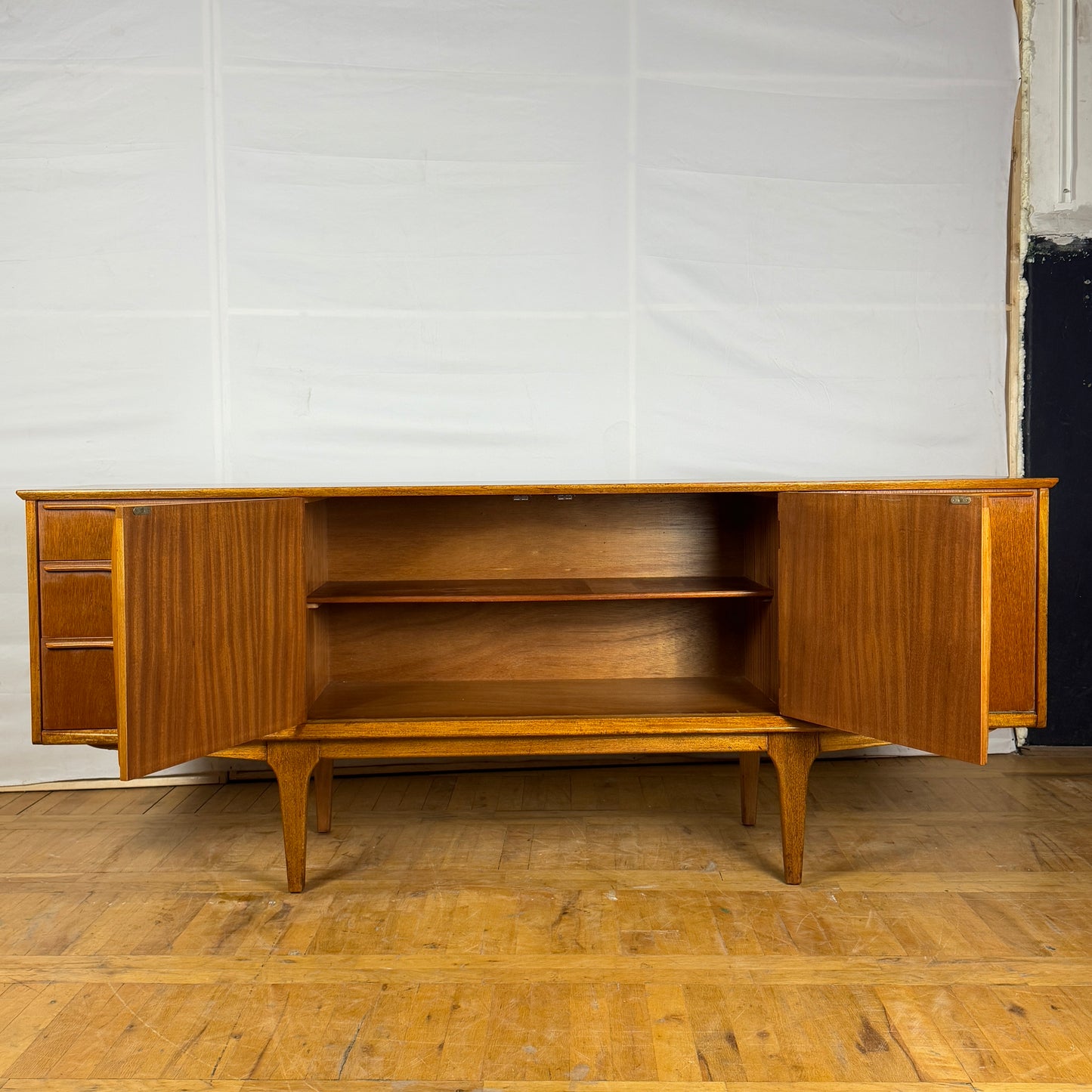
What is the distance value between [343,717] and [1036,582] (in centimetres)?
165

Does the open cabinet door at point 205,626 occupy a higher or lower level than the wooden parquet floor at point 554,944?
higher

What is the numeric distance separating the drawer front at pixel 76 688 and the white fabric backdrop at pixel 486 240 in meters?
0.98

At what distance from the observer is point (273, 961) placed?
1.93 meters

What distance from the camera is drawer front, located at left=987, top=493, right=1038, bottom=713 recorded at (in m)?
2.18

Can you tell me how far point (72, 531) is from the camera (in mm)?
2180

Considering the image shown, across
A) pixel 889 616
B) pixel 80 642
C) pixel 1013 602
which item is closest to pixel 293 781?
pixel 80 642

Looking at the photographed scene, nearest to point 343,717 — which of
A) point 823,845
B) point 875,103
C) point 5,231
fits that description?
point 823,845

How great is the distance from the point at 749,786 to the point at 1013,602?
87cm

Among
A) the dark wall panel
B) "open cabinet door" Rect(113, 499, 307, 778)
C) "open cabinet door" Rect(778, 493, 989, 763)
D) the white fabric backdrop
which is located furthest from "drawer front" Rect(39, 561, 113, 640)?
the dark wall panel

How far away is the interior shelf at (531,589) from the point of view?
7.58 ft

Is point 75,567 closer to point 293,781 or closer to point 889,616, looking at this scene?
point 293,781

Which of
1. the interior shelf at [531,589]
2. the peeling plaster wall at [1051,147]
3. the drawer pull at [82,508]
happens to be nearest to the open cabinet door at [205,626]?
the interior shelf at [531,589]

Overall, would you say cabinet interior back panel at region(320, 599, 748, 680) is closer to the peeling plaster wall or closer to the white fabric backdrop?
the white fabric backdrop

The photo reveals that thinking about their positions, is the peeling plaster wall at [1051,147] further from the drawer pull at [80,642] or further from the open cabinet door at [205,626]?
the drawer pull at [80,642]
